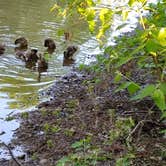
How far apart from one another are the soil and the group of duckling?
276 cm

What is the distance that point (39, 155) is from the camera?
593cm

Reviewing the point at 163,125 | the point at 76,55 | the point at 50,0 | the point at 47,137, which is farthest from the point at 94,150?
the point at 50,0

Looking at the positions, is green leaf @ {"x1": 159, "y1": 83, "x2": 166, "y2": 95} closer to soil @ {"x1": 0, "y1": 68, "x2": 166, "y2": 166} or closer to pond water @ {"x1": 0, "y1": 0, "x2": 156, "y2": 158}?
soil @ {"x1": 0, "y1": 68, "x2": 166, "y2": 166}

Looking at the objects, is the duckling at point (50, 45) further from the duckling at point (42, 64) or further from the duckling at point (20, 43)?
the duckling at point (42, 64)

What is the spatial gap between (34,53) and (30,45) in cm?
150

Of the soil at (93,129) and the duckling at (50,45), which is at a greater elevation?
the soil at (93,129)

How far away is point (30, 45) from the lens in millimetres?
13938

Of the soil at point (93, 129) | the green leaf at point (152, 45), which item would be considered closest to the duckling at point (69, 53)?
the soil at point (93, 129)

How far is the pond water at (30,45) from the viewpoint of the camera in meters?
8.91

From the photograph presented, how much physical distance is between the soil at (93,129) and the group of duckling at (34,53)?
2.76 meters

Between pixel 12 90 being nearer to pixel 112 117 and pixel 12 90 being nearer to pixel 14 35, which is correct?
pixel 112 117

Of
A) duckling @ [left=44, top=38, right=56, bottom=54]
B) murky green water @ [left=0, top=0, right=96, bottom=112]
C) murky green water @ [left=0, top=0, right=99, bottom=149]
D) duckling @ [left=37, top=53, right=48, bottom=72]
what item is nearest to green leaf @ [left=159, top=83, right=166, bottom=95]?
murky green water @ [left=0, top=0, right=99, bottom=149]

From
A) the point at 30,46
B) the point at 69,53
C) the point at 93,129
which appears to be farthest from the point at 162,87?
the point at 30,46

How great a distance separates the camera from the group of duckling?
1191cm
